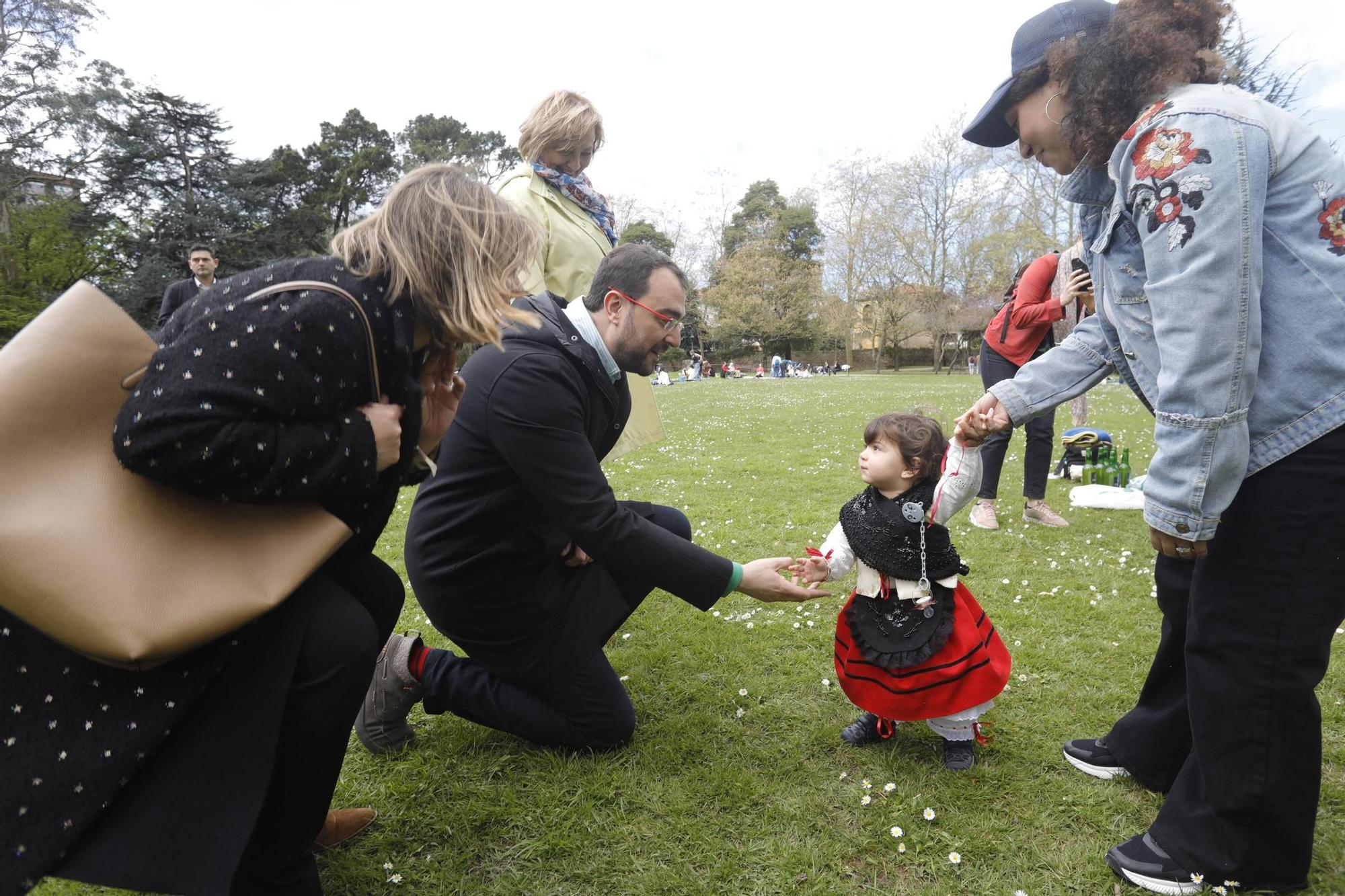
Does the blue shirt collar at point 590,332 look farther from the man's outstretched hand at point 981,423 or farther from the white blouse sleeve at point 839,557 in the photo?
the man's outstretched hand at point 981,423

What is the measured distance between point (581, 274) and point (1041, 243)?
115 ft

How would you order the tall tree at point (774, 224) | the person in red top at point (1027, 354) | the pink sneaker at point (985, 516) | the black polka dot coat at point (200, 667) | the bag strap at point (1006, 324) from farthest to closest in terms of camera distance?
the tall tree at point (774, 224)
the pink sneaker at point (985, 516)
the bag strap at point (1006, 324)
the person in red top at point (1027, 354)
the black polka dot coat at point (200, 667)

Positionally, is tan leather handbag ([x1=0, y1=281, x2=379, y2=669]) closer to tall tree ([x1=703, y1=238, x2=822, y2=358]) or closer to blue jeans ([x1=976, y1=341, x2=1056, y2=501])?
blue jeans ([x1=976, y1=341, x2=1056, y2=501])

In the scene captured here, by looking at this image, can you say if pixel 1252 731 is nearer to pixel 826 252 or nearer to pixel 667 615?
pixel 667 615

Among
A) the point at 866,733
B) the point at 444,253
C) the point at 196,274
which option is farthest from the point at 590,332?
the point at 196,274

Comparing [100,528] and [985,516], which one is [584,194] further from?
[985,516]

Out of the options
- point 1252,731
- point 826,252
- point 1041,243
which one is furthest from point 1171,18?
point 826,252

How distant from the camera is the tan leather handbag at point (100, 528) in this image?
1.32 m

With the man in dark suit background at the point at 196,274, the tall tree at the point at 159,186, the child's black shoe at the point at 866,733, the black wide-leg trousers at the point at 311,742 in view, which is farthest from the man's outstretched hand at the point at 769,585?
the tall tree at the point at 159,186

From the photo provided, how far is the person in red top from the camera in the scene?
5.59 metres

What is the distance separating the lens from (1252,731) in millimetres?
1929

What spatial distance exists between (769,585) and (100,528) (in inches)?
74.5

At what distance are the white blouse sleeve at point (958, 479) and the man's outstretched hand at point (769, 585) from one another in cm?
54

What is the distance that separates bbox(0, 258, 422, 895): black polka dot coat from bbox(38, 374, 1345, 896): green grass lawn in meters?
0.79
